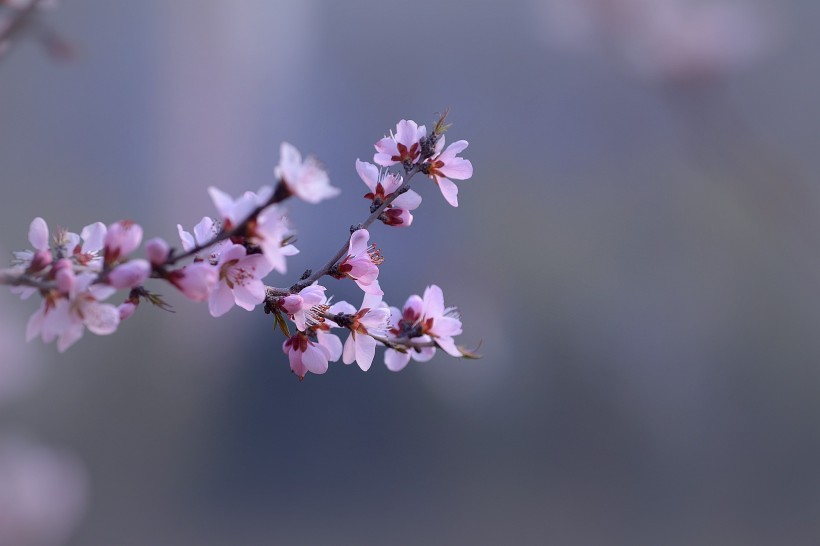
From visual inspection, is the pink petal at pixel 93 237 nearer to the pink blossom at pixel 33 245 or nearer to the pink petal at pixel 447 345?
the pink blossom at pixel 33 245

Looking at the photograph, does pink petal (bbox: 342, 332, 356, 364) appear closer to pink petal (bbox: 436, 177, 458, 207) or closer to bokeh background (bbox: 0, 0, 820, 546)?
pink petal (bbox: 436, 177, 458, 207)

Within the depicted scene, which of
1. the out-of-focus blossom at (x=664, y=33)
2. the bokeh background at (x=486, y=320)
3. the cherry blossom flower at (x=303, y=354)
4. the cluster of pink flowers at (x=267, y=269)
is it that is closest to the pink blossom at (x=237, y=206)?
the cluster of pink flowers at (x=267, y=269)

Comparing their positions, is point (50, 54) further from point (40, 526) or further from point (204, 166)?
point (204, 166)

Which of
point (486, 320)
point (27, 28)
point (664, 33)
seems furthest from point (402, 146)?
point (486, 320)

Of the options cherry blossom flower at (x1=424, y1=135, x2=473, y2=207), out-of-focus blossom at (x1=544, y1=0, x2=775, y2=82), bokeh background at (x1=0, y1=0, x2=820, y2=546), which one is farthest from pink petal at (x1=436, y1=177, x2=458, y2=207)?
bokeh background at (x1=0, y1=0, x2=820, y2=546)

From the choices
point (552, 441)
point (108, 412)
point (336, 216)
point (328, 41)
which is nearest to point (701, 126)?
point (336, 216)

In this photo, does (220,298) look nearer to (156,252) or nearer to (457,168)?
(156,252)
